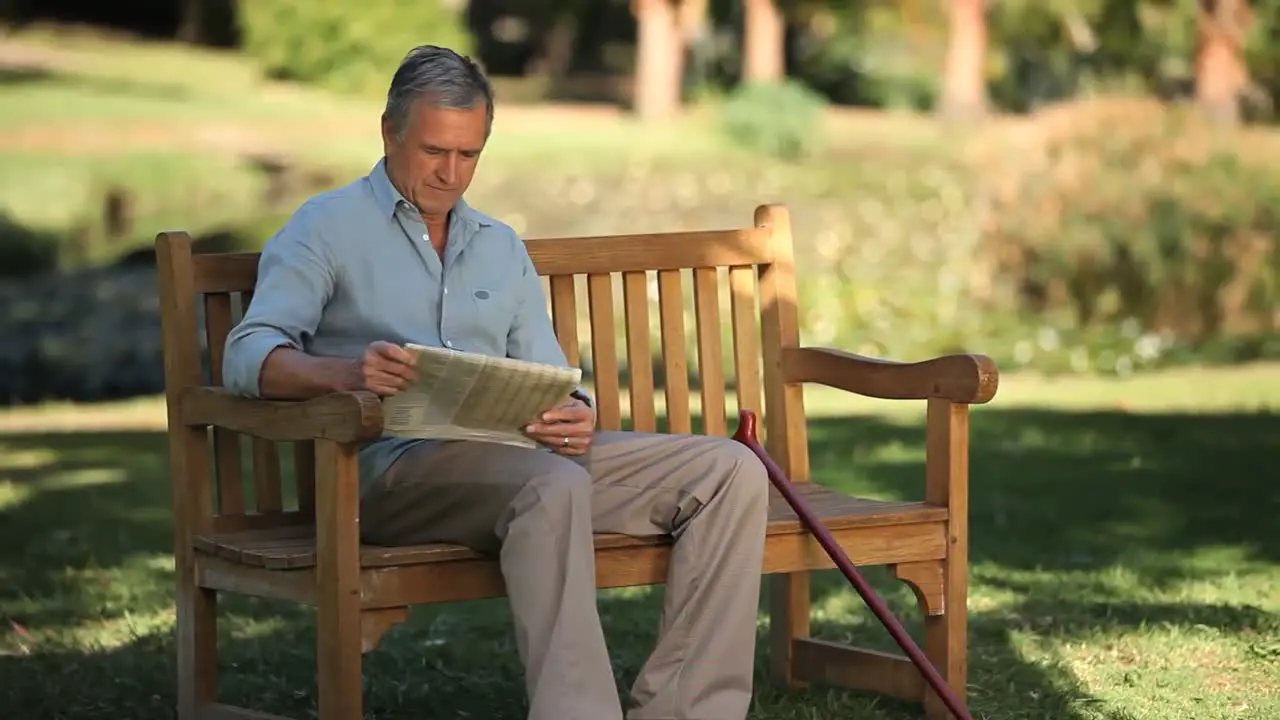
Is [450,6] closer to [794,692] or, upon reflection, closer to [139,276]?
[139,276]

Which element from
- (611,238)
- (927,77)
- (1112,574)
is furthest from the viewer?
(927,77)

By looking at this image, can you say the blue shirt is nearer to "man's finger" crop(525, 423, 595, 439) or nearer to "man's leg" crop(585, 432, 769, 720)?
"man's finger" crop(525, 423, 595, 439)

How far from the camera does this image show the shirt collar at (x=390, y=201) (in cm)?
426

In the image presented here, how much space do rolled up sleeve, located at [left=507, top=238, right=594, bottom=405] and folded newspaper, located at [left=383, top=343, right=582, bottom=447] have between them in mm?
416

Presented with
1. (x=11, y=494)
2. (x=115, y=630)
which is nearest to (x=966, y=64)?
(x=11, y=494)

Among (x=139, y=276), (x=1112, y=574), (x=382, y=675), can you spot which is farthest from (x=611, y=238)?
(x=139, y=276)

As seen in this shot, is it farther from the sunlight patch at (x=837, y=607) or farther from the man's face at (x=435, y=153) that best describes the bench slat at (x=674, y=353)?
the sunlight patch at (x=837, y=607)

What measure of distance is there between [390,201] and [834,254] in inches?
480

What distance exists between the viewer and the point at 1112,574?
Result: 6.50m

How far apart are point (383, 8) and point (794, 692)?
2087cm

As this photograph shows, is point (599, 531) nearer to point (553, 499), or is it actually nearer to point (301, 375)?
point (553, 499)

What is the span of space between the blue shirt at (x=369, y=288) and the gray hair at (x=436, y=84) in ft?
0.48

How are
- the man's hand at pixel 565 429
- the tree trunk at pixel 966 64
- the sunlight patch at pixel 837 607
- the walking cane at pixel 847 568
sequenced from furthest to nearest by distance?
1. the tree trunk at pixel 966 64
2. the sunlight patch at pixel 837 607
3. the walking cane at pixel 847 568
4. the man's hand at pixel 565 429

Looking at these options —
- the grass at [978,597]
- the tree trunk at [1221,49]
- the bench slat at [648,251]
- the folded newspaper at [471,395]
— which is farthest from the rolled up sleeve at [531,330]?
the tree trunk at [1221,49]
